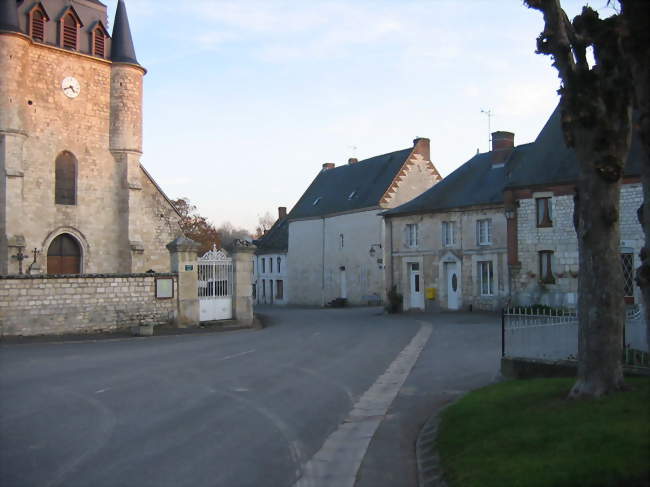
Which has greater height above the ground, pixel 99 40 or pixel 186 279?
pixel 99 40

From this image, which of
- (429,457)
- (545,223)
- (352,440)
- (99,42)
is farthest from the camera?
(99,42)

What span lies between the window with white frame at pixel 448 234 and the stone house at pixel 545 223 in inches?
171

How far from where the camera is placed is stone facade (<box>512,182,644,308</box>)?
24.5 meters

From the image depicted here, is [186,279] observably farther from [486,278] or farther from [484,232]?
[484,232]

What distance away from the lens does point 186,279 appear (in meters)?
24.7

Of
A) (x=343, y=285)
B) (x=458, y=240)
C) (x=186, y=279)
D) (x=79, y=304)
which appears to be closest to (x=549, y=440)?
(x=79, y=304)

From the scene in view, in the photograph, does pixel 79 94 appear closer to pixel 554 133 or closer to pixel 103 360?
pixel 103 360

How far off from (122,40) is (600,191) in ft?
→ 95.2

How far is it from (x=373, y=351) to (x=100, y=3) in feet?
Answer: 80.3

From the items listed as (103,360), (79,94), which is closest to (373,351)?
(103,360)

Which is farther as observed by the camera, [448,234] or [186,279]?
[448,234]

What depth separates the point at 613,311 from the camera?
773 centimetres

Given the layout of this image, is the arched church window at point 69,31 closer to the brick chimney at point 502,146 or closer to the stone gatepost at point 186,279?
the stone gatepost at point 186,279

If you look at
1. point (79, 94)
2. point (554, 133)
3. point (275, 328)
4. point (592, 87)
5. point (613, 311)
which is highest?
point (79, 94)
